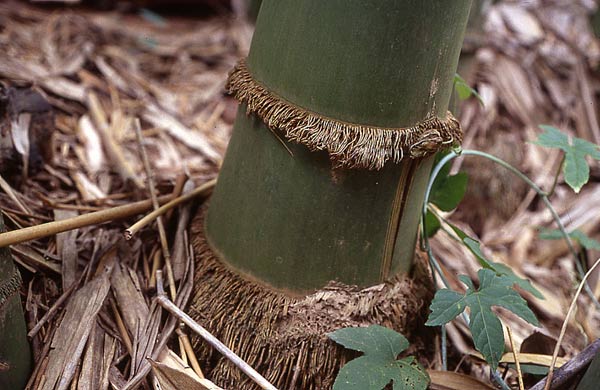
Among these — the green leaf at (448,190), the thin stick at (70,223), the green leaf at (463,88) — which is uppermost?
the green leaf at (463,88)

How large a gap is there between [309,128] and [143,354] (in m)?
0.43

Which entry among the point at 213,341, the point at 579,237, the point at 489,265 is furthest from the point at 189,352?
the point at 579,237

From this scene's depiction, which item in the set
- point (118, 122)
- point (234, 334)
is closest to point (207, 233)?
point (234, 334)

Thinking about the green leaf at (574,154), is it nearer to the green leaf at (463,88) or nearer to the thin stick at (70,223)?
the green leaf at (463,88)

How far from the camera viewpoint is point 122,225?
3.83 ft

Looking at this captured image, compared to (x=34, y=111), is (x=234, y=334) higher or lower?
lower

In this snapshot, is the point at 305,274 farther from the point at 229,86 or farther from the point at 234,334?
the point at 229,86

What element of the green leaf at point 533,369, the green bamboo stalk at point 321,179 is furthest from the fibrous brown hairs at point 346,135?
the green leaf at point 533,369

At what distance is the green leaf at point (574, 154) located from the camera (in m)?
1.06

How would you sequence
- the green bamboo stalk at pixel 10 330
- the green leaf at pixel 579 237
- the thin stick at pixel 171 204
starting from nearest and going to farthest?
the green bamboo stalk at pixel 10 330
the thin stick at pixel 171 204
the green leaf at pixel 579 237

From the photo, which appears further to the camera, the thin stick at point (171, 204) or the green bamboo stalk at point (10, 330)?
the thin stick at point (171, 204)

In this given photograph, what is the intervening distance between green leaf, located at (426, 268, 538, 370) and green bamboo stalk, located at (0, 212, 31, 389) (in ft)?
1.80

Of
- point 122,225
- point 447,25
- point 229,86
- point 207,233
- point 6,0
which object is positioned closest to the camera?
point 447,25

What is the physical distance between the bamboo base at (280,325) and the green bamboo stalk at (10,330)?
0.82 feet
